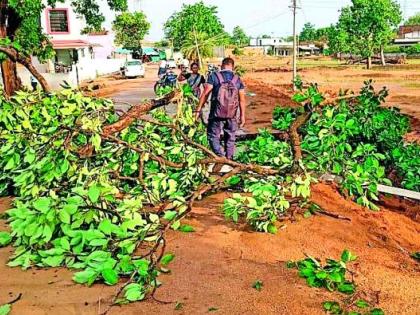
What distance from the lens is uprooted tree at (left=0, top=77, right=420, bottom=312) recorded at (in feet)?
15.9

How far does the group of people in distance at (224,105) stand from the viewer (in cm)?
743

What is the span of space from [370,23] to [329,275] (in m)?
59.4

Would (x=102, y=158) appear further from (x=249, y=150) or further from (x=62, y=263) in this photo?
(x=249, y=150)

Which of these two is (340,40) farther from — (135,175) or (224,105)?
(135,175)

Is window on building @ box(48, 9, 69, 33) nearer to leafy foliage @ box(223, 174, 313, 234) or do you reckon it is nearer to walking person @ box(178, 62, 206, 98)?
walking person @ box(178, 62, 206, 98)

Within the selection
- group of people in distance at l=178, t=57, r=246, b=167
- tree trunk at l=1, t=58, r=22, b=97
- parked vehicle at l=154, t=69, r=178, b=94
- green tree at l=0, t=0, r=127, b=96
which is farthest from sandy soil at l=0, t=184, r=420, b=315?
tree trunk at l=1, t=58, r=22, b=97

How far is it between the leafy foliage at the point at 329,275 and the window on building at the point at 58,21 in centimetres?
4384

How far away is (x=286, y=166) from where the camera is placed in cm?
609

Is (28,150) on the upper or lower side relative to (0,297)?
upper

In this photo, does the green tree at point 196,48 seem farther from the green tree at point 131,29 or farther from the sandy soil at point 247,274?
the green tree at point 131,29

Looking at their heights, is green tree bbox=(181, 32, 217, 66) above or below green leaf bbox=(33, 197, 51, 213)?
above

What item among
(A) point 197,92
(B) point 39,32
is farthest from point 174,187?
(B) point 39,32

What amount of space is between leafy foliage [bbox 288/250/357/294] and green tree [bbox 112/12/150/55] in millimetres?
68512

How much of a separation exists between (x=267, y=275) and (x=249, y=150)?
3.21m
